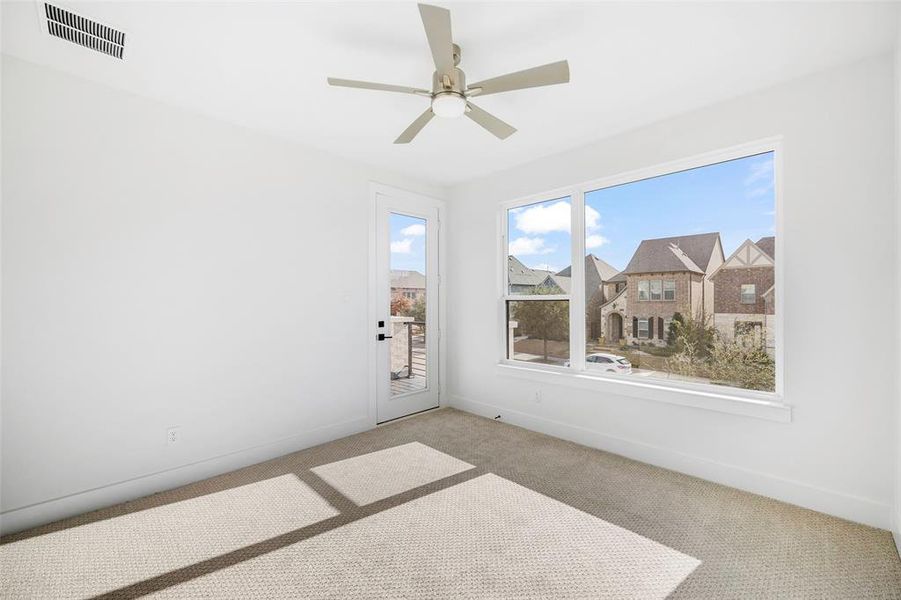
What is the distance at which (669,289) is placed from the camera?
3.06m

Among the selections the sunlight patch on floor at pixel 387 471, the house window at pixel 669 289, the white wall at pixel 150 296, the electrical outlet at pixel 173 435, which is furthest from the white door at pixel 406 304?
the house window at pixel 669 289

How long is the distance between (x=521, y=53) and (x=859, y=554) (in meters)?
3.01

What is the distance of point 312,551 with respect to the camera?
201cm

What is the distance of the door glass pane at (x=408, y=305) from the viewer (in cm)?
A: 411

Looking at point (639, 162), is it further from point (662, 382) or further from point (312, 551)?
point (312, 551)

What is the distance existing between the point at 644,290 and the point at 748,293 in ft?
2.24

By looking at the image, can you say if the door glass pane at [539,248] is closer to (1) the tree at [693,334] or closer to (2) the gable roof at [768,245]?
(1) the tree at [693,334]

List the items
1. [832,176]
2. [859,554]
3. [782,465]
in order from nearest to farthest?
[859,554], [832,176], [782,465]

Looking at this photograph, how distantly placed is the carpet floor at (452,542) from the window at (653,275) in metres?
0.89

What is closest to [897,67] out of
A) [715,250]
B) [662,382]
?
[715,250]

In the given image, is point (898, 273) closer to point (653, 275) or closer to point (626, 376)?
point (653, 275)

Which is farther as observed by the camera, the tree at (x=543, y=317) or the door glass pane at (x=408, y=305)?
the door glass pane at (x=408, y=305)

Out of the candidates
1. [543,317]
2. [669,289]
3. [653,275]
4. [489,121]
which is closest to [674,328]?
[669,289]

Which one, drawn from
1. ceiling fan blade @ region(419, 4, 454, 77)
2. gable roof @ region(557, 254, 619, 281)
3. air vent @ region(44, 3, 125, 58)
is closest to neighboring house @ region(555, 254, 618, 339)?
gable roof @ region(557, 254, 619, 281)
